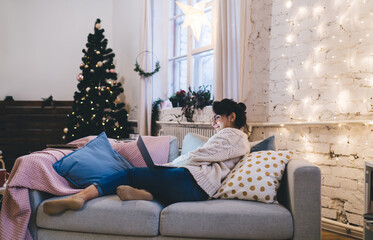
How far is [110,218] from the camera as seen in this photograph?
1.75 m

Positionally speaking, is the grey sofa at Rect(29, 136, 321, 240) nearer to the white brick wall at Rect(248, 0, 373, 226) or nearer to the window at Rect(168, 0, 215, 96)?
the white brick wall at Rect(248, 0, 373, 226)

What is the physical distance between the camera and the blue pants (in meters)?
1.85

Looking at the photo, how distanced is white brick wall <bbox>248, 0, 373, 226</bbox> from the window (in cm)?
130

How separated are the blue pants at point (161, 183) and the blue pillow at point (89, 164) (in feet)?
0.56

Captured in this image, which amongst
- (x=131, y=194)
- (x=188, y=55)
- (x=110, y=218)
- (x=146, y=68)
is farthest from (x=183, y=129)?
(x=110, y=218)

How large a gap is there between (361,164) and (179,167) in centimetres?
142

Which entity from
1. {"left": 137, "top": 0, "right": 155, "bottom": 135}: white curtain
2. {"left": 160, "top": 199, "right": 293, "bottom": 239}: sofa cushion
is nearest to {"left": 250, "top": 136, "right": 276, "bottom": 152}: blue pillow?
{"left": 160, "top": 199, "right": 293, "bottom": 239}: sofa cushion

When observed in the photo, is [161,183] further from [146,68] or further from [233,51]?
[146,68]

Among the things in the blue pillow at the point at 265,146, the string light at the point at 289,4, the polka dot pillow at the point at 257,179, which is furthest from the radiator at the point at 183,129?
the polka dot pillow at the point at 257,179

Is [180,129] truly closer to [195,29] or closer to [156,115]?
[156,115]

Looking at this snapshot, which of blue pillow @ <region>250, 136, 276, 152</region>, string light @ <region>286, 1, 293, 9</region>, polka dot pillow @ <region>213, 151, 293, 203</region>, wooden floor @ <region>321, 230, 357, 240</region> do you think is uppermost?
string light @ <region>286, 1, 293, 9</region>

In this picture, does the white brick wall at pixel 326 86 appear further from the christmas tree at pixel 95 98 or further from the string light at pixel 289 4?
the christmas tree at pixel 95 98

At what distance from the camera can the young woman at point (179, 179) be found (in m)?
1.83

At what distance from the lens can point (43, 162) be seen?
1990 millimetres
